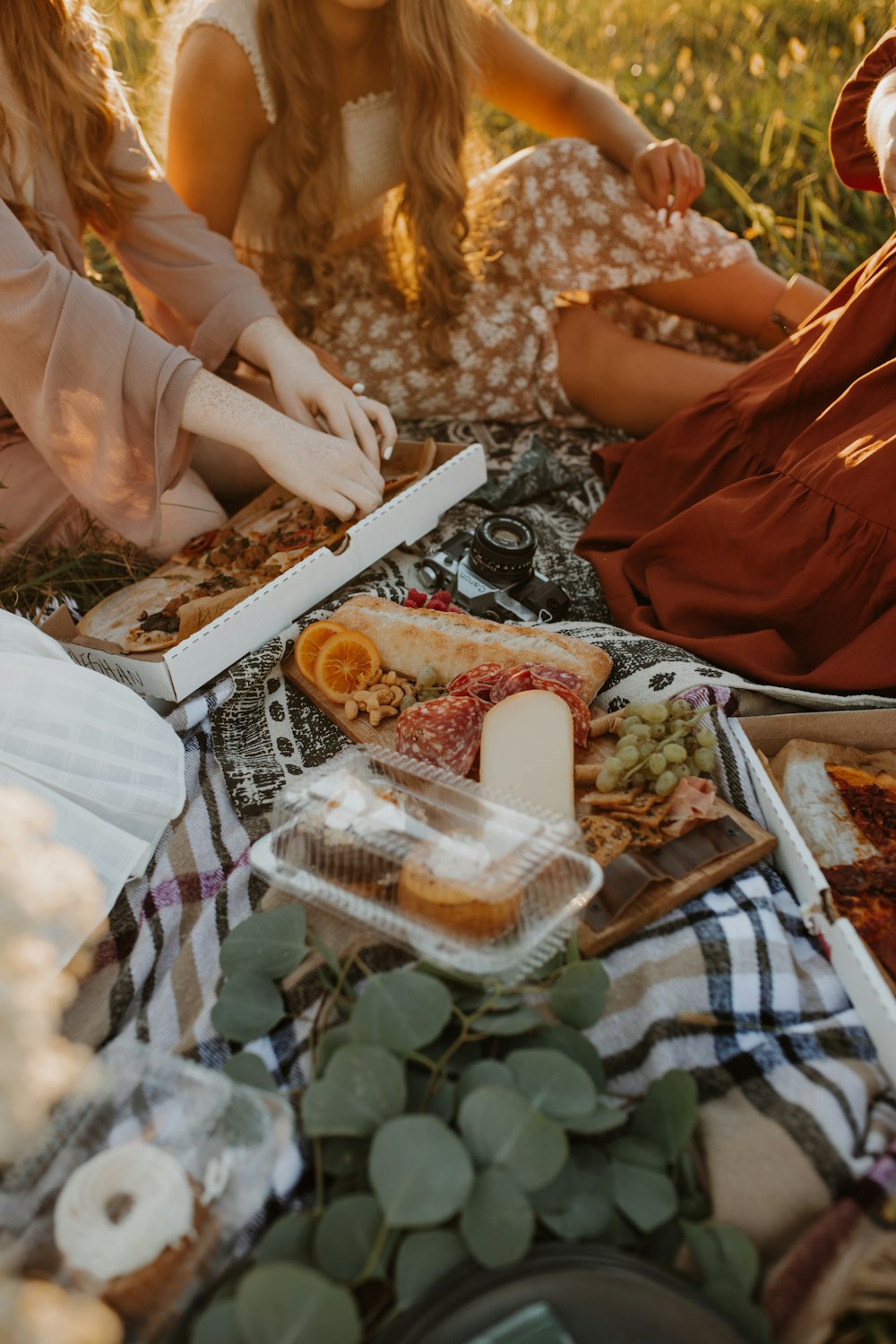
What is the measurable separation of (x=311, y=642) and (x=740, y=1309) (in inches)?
41.2

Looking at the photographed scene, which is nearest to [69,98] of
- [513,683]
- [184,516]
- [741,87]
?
[184,516]

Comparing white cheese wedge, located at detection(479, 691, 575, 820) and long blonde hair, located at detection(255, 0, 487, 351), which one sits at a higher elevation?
long blonde hair, located at detection(255, 0, 487, 351)

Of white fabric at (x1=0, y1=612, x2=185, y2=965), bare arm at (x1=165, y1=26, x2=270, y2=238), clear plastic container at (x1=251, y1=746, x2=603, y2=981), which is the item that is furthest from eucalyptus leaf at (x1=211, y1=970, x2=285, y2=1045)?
bare arm at (x1=165, y1=26, x2=270, y2=238)

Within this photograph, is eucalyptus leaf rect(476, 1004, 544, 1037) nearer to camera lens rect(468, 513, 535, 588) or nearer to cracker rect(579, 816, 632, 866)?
cracker rect(579, 816, 632, 866)

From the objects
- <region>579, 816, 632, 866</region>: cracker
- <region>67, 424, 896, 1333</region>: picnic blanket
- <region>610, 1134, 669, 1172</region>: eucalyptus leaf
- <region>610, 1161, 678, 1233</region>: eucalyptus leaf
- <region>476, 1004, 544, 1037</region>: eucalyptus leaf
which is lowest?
<region>67, 424, 896, 1333</region>: picnic blanket

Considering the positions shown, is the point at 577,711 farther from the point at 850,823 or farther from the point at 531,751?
the point at 850,823

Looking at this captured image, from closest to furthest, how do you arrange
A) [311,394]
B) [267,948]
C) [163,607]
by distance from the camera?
1. [267,948]
2. [163,607]
3. [311,394]

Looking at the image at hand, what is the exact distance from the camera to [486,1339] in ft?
2.19

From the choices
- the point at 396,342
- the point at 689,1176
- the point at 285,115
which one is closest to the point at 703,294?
the point at 396,342

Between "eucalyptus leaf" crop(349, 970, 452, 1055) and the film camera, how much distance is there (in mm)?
847

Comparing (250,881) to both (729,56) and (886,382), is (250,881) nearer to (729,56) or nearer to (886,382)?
(886,382)

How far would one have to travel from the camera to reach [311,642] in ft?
4.88

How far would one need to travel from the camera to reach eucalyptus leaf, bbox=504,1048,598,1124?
0.82 m

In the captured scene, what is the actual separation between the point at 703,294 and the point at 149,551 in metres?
1.49
